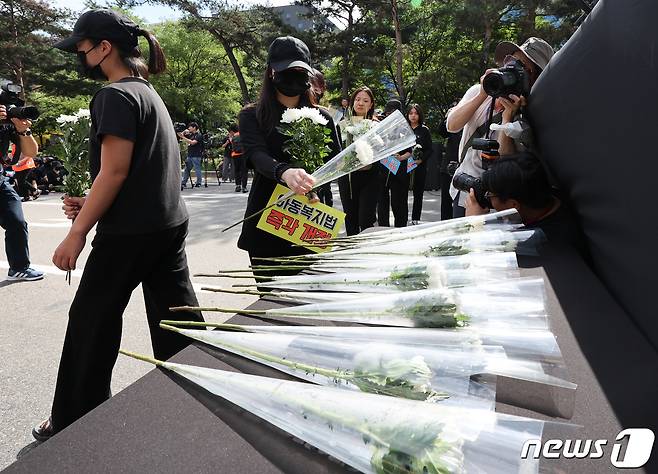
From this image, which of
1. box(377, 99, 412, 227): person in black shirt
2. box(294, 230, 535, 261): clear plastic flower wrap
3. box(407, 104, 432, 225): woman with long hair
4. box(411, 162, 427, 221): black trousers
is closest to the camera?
box(294, 230, 535, 261): clear plastic flower wrap

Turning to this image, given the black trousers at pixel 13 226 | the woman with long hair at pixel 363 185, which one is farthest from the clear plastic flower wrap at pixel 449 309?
the black trousers at pixel 13 226

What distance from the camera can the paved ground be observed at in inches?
88.6

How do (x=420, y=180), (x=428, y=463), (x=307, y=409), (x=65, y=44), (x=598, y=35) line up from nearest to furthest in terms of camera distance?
(x=428, y=463) → (x=307, y=409) → (x=598, y=35) → (x=65, y=44) → (x=420, y=180)

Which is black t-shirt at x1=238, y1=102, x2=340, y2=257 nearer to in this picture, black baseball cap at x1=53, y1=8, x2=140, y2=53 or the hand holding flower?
the hand holding flower

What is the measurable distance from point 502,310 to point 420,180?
605cm

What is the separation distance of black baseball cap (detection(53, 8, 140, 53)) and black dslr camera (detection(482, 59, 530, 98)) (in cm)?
153

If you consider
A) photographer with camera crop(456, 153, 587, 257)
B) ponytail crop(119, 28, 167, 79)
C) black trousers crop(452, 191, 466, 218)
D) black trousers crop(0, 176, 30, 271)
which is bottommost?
black trousers crop(0, 176, 30, 271)

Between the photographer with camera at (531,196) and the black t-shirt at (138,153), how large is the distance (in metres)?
1.41

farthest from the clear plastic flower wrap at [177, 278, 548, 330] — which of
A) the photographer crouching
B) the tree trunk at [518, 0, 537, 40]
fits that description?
the tree trunk at [518, 0, 537, 40]

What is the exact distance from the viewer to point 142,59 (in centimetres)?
190

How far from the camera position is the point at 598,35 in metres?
1.38

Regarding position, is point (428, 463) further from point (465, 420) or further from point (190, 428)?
point (190, 428)

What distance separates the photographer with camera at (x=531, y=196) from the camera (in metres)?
1.93

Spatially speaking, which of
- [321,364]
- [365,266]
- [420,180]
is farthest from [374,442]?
[420,180]
